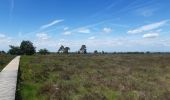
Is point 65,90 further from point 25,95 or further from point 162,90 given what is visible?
point 162,90

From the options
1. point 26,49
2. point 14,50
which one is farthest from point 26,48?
point 14,50

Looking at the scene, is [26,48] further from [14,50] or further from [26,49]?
[14,50]

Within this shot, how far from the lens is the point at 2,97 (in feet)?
39.5

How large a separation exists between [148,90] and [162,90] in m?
0.87

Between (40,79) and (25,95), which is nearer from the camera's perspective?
(25,95)

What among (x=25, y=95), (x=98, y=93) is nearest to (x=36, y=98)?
(x=25, y=95)

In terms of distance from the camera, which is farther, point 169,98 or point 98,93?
point 98,93

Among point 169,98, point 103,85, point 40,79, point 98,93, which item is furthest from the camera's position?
point 40,79

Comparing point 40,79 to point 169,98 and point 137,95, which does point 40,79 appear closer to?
point 137,95

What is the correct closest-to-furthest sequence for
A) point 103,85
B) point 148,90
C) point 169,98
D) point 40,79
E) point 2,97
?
point 2,97 < point 169,98 < point 148,90 < point 103,85 < point 40,79

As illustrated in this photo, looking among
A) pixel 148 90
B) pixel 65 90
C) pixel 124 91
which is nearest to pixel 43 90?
pixel 65 90

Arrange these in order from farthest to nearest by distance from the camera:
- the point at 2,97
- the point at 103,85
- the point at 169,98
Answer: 1. the point at 103,85
2. the point at 169,98
3. the point at 2,97

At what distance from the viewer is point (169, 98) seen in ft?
44.3

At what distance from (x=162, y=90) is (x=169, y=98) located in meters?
2.37
